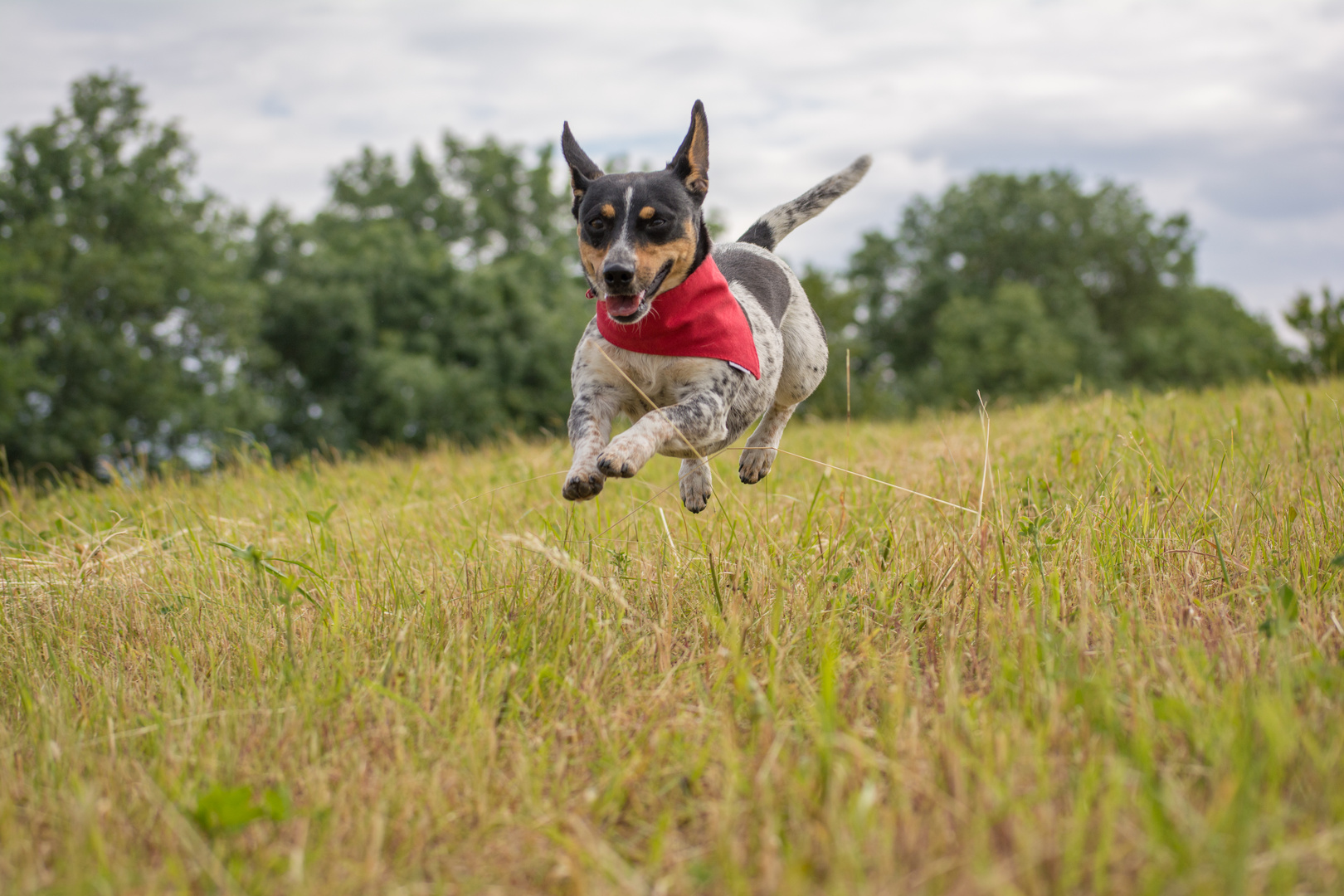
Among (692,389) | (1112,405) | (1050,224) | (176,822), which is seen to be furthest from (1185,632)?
(1050,224)

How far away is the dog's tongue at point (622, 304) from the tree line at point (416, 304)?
10633 mm

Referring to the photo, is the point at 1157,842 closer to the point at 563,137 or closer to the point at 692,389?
the point at 692,389

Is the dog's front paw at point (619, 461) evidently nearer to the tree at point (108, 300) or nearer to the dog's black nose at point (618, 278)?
the dog's black nose at point (618, 278)

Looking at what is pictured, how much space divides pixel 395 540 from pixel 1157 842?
12.9 feet

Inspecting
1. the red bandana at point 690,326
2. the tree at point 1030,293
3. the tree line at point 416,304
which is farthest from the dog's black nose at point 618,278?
the tree at point 1030,293

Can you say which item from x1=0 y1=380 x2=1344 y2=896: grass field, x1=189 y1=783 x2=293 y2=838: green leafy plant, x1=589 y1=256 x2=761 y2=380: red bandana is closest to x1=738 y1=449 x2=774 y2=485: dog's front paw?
x1=0 y1=380 x2=1344 y2=896: grass field

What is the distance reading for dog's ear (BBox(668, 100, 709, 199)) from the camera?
13.8ft

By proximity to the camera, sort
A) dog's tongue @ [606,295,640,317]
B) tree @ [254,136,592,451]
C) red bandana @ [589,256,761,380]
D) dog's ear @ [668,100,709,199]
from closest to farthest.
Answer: dog's tongue @ [606,295,640,317] < red bandana @ [589,256,761,380] < dog's ear @ [668,100,709,199] < tree @ [254,136,592,451]

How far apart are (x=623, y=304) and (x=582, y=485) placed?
0.89 m

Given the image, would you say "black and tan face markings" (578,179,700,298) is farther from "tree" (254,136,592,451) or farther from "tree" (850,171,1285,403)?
"tree" (850,171,1285,403)

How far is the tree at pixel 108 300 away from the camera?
21.9 m

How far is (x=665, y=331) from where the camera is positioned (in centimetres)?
403

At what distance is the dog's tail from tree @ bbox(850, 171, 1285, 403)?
32.3 m

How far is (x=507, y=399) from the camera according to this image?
2880cm
